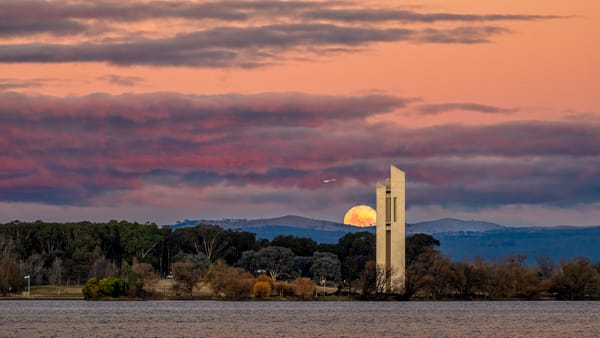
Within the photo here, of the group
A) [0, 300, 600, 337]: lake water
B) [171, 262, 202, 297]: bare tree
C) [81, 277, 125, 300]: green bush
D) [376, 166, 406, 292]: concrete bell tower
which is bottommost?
[0, 300, 600, 337]: lake water

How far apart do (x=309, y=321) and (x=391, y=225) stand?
39866 millimetres

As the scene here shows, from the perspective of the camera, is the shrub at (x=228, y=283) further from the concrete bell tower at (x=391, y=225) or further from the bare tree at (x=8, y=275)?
the bare tree at (x=8, y=275)

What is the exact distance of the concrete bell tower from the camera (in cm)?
14400

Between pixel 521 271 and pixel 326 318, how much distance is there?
66.0 metres

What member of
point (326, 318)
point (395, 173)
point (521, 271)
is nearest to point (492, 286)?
point (521, 271)

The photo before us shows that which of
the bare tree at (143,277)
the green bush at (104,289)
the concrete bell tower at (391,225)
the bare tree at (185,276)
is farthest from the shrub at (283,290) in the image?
the green bush at (104,289)

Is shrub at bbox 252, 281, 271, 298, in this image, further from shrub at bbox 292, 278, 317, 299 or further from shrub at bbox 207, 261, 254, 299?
shrub at bbox 292, 278, 317, 299

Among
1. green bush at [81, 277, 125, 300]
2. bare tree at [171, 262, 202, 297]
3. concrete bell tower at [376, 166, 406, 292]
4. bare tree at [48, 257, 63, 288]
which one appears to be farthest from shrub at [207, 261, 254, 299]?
bare tree at [48, 257, 63, 288]

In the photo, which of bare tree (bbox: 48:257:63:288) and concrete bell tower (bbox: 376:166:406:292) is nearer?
concrete bell tower (bbox: 376:166:406:292)

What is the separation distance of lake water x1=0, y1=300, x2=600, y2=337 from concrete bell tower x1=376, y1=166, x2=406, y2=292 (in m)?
5.22

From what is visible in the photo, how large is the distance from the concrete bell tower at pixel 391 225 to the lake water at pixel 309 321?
522cm

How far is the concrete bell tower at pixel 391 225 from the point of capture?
144000mm

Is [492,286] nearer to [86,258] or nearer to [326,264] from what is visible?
[326,264]

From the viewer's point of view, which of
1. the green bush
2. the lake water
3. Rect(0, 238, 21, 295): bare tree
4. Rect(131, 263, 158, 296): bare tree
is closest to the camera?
the lake water
